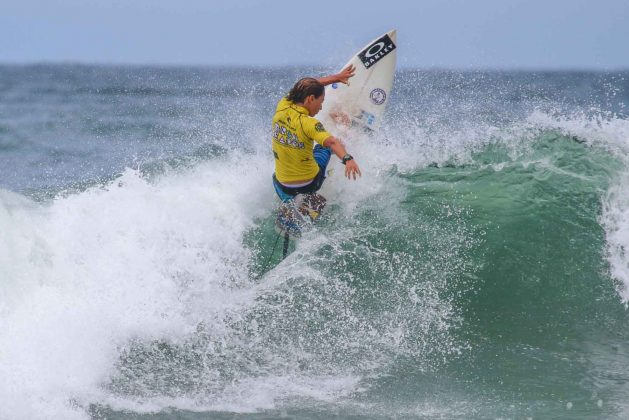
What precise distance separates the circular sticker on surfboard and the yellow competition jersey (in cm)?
158

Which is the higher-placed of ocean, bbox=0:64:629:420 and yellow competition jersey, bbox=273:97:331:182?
yellow competition jersey, bbox=273:97:331:182

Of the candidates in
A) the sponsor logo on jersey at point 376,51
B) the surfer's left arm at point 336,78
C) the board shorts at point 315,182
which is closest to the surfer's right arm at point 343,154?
the board shorts at point 315,182

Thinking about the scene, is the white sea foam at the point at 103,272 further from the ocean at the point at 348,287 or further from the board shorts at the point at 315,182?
the board shorts at the point at 315,182

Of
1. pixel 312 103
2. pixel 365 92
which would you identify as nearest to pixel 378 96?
pixel 365 92

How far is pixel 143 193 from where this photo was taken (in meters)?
7.92

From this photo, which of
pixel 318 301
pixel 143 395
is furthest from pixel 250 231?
pixel 143 395

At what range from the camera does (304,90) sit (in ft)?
22.0

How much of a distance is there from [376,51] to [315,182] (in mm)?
1992

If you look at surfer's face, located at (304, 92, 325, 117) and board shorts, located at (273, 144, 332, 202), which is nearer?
surfer's face, located at (304, 92, 325, 117)

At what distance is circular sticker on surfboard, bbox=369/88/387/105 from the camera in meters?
8.34

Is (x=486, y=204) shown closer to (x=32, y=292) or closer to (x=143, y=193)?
(x=143, y=193)

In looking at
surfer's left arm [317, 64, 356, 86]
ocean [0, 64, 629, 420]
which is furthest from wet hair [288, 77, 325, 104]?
ocean [0, 64, 629, 420]

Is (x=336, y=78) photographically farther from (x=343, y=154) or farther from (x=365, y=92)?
(x=343, y=154)

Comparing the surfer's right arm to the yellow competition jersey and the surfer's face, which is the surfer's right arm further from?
the surfer's face
